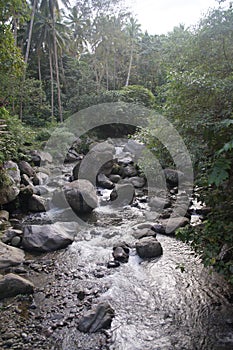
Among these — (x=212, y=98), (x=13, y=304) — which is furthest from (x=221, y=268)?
(x=13, y=304)

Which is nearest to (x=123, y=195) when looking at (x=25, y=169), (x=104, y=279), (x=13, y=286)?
(x=25, y=169)

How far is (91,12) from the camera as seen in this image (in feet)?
Result: 81.9

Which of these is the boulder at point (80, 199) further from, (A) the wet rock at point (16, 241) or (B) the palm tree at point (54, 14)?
(B) the palm tree at point (54, 14)

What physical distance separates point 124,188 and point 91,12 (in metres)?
22.0

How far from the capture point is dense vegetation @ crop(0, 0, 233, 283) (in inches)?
132

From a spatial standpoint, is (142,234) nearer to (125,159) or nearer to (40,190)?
(40,190)

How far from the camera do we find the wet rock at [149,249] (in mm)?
5539

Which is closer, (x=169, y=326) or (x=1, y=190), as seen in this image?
(x=169, y=326)

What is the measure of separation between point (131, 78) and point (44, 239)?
89.1ft

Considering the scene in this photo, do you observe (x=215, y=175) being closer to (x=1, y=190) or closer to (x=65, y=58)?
(x=1, y=190)

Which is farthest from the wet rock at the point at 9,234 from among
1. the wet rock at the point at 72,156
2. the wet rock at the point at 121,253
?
the wet rock at the point at 72,156

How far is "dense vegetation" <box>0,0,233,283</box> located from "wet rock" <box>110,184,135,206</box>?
271 centimetres

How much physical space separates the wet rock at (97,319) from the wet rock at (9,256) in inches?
86.2

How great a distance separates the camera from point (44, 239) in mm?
5859
